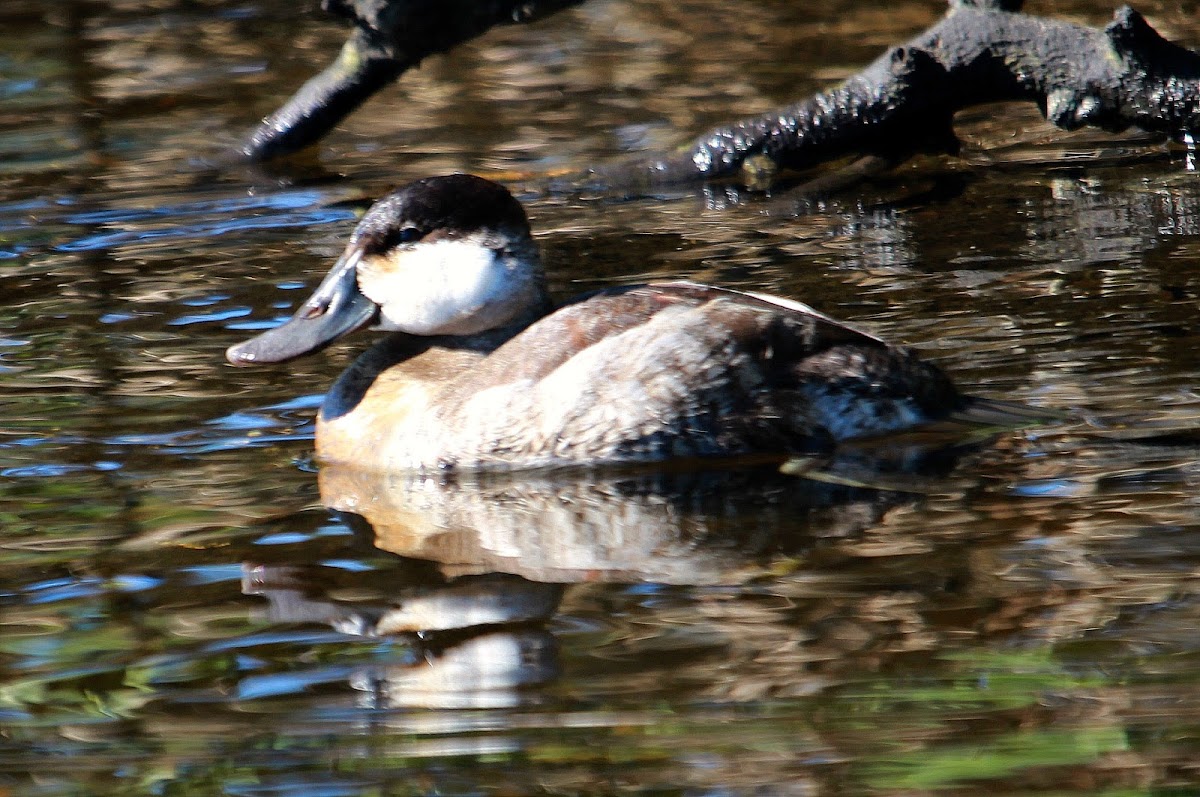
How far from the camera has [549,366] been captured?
16.4 feet

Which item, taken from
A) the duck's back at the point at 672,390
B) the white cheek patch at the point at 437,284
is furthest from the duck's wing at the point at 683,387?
the white cheek patch at the point at 437,284

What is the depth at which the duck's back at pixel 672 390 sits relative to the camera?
4918mm

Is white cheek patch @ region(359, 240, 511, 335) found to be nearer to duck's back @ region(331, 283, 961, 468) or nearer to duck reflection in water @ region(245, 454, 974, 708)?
duck's back @ region(331, 283, 961, 468)

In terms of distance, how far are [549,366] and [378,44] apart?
344 cm

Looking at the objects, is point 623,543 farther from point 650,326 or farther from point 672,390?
point 650,326

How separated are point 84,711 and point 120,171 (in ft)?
19.5

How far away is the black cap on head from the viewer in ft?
17.2

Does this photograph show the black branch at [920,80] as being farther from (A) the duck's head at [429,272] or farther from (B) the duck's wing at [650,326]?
(B) the duck's wing at [650,326]

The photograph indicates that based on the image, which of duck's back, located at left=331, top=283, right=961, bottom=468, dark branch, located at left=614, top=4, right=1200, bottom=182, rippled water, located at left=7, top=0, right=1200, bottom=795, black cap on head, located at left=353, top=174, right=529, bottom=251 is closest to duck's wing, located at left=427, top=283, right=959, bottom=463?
duck's back, located at left=331, top=283, right=961, bottom=468

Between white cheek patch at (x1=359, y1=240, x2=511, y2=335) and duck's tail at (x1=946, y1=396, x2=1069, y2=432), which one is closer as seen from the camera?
duck's tail at (x1=946, y1=396, x2=1069, y2=432)

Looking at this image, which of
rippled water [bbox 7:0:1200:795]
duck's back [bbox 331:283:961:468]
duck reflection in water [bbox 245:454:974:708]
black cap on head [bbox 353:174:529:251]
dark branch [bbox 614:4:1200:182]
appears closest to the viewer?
rippled water [bbox 7:0:1200:795]

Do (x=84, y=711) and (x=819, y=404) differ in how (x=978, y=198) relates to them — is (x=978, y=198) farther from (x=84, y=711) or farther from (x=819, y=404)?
(x=84, y=711)

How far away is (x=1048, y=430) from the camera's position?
493 cm

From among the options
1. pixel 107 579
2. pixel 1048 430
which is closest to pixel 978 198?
pixel 1048 430
